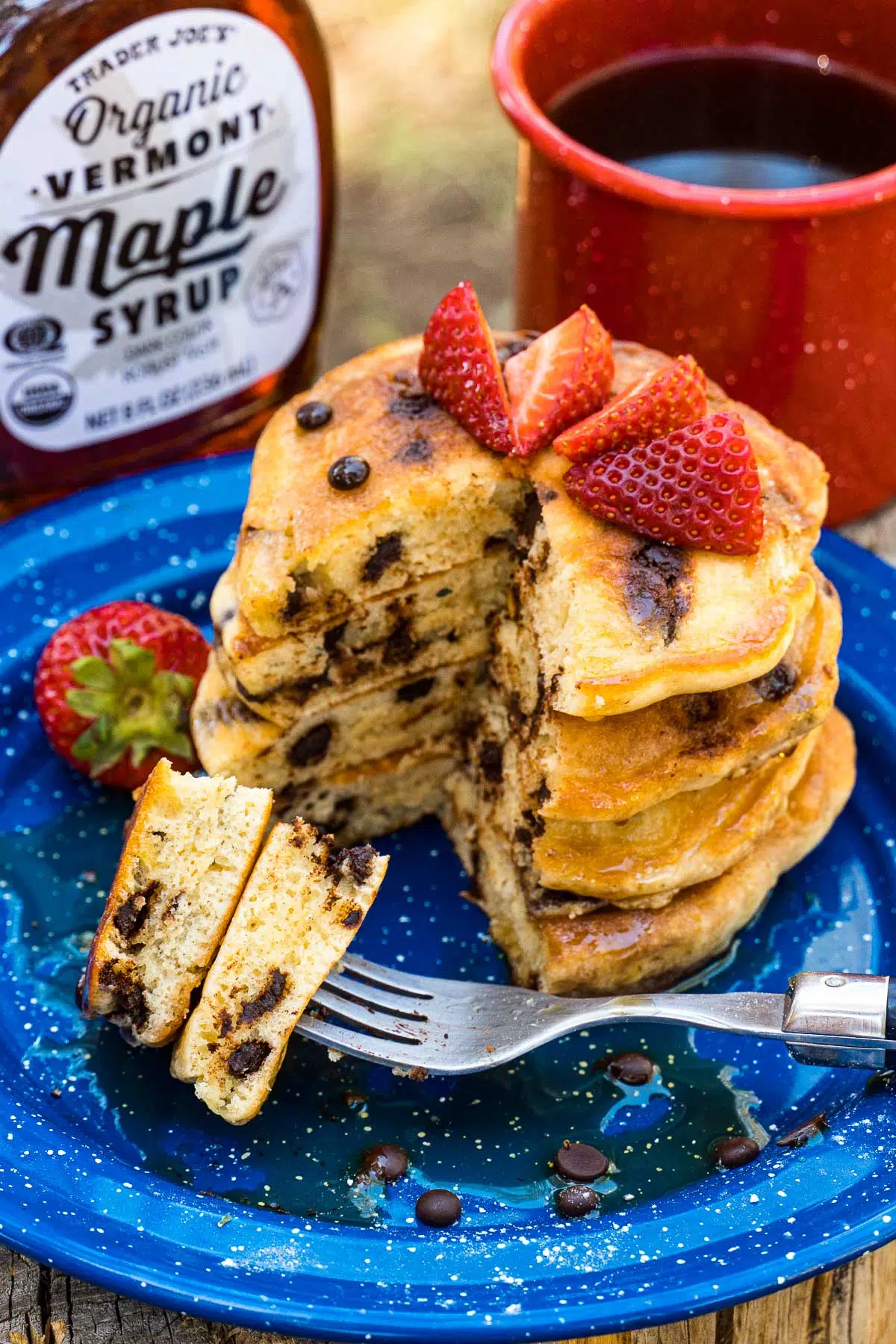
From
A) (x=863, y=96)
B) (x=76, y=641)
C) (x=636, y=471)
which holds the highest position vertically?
(x=863, y=96)

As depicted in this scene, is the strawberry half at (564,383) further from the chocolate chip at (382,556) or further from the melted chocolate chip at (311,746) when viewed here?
the melted chocolate chip at (311,746)

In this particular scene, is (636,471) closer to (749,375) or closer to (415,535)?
(415,535)

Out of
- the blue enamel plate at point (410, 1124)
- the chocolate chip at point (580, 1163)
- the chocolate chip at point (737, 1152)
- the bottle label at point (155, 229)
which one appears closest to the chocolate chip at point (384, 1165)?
the blue enamel plate at point (410, 1124)

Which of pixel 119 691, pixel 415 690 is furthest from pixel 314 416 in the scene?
pixel 119 691

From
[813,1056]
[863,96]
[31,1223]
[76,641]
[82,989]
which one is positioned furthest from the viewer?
[863,96]

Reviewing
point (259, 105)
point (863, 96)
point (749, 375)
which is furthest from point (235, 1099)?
point (863, 96)

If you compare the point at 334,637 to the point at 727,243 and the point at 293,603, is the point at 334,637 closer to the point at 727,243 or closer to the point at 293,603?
the point at 293,603

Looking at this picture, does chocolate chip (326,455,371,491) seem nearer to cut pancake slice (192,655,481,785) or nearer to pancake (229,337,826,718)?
pancake (229,337,826,718)
